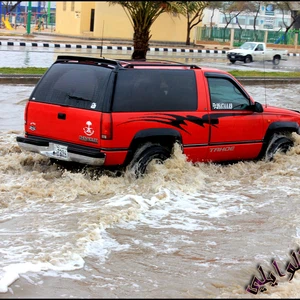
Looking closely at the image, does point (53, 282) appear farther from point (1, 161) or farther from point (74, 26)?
point (74, 26)

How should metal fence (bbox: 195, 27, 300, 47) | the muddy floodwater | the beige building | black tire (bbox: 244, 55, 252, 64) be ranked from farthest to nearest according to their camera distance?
metal fence (bbox: 195, 27, 300, 47) → the beige building → black tire (bbox: 244, 55, 252, 64) → the muddy floodwater

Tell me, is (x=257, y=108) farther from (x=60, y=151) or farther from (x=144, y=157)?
(x=60, y=151)

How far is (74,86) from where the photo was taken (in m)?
7.93

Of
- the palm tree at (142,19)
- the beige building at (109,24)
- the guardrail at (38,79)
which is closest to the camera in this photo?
the guardrail at (38,79)

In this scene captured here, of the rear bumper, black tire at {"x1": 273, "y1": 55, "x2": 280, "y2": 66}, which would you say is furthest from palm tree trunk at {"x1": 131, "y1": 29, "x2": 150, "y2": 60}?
black tire at {"x1": 273, "y1": 55, "x2": 280, "y2": 66}

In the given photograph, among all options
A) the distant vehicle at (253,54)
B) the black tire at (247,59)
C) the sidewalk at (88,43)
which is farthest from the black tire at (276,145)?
the sidewalk at (88,43)

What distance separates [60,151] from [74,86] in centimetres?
88

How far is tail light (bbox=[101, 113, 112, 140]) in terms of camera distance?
7.47 metres

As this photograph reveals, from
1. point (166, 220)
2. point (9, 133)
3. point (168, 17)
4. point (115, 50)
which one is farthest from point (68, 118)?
point (168, 17)

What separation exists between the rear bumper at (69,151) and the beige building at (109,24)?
4249 centimetres

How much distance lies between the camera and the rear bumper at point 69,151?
754cm

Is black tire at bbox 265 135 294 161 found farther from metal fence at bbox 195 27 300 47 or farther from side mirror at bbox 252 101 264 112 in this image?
metal fence at bbox 195 27 300 47

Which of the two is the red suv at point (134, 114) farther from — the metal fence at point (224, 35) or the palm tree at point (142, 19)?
the metal fence at point (224, 35)

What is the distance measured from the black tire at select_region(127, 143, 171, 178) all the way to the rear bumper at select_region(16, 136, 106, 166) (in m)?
0.54
